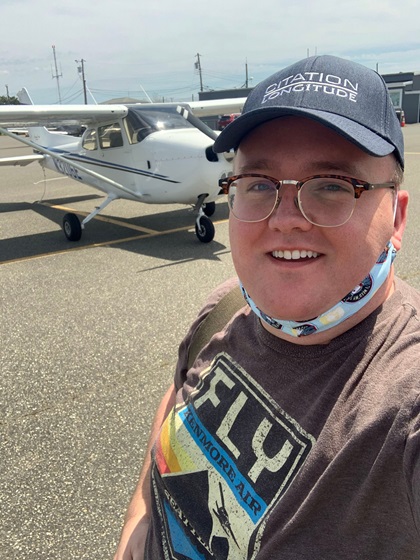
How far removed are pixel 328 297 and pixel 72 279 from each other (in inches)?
200

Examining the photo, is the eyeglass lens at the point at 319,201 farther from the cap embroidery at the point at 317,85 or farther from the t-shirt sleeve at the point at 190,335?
the t-shirt sleeve at the point at 190,335

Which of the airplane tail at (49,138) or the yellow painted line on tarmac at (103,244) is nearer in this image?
the yellow painted line on tarmac at (103,244)

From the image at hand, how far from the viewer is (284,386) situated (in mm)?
1128

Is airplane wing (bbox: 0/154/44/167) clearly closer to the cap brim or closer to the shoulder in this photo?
the shoulder

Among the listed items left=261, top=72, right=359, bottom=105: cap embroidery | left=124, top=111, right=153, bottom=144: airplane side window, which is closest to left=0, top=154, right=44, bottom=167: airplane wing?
left=124, top=111, right=153, bottom=144: airplane side window

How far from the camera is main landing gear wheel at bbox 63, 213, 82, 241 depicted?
7.73 metres

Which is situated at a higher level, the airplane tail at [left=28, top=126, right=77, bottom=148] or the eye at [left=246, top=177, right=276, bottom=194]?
the eye at [left=246, top=177, right=276, bottom=194]

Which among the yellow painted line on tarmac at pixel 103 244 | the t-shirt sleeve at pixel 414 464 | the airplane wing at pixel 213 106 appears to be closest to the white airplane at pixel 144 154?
the yellow painted line on tarmac at pixel 103 244

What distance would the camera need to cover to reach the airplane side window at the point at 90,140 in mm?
8867

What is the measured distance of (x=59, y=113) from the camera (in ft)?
27.5

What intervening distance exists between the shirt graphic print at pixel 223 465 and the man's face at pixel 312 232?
238mm

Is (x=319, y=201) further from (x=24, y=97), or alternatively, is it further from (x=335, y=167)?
(x=24, y=97)

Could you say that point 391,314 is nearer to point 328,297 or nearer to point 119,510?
point 328,297

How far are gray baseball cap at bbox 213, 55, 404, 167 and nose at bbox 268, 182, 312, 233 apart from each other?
16cm
